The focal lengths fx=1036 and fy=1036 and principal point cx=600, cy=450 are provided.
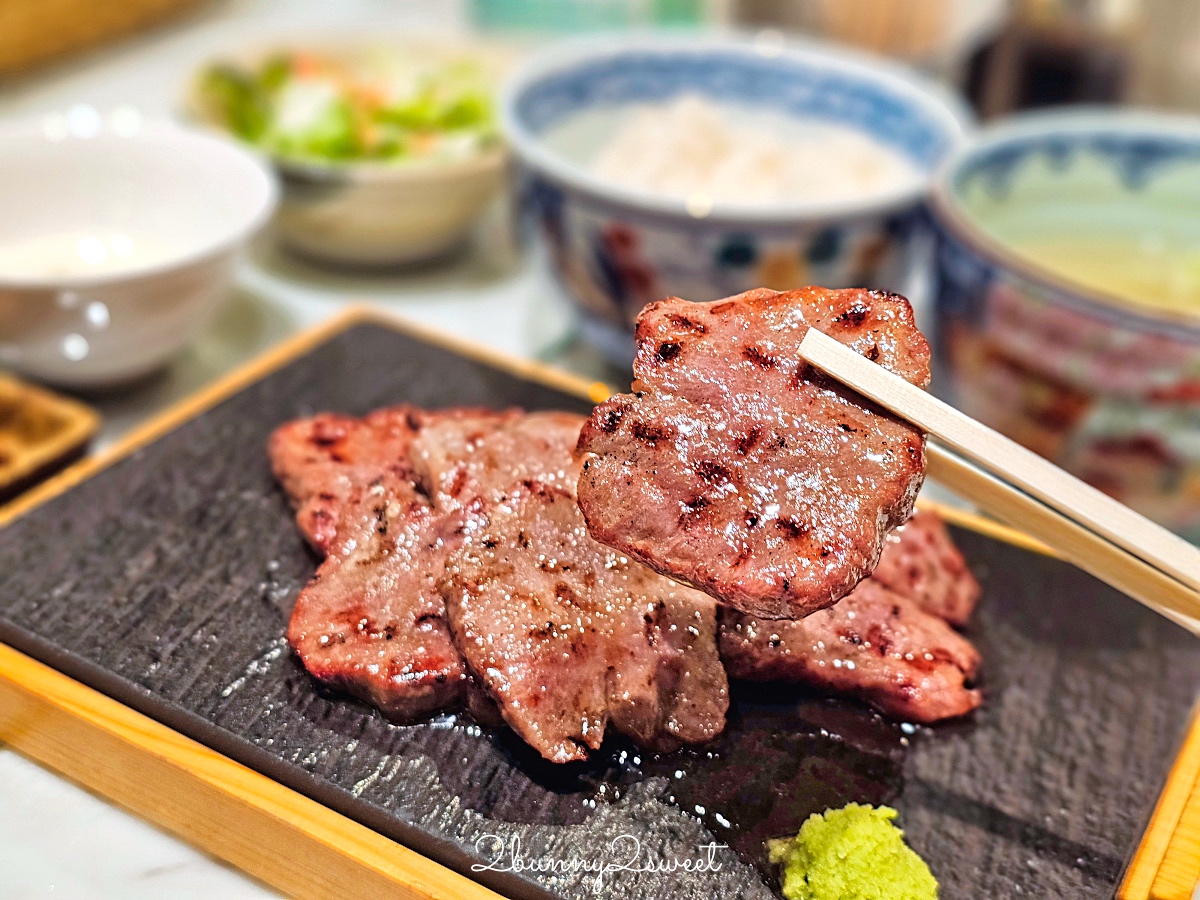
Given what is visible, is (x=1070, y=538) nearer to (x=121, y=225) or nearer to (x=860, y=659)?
(x=860, y=659)

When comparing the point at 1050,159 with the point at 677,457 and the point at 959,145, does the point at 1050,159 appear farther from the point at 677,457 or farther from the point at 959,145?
the point at 677,457

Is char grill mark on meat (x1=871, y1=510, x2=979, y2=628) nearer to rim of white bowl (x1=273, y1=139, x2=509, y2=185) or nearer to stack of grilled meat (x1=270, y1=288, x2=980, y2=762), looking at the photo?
stack of grilled meat (x1=270, y1=288, x2=980, y2=762)

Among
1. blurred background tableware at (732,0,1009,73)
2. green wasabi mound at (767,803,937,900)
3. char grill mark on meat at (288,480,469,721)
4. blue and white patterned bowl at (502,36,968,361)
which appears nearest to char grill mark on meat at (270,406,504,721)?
char grill mark on meat at (288,480,469,721)

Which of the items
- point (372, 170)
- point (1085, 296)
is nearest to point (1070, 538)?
point (1085, 296)

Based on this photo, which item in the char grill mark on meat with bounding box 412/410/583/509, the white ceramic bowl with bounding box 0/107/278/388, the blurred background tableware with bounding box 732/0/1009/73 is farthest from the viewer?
the blurred background tableware with bounding box 732/0/1009/73

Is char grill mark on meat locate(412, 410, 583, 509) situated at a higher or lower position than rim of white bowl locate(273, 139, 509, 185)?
higher

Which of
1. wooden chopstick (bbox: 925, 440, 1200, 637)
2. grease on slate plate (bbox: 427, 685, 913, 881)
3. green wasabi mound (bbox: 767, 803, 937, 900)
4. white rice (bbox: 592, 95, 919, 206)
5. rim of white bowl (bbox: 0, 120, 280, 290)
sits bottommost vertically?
grease on slate plate (bbox: 427, 685, 913, 881)

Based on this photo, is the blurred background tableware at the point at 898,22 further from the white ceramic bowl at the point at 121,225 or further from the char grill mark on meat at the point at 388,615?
the char grill mark on meat at the point at 388,615
